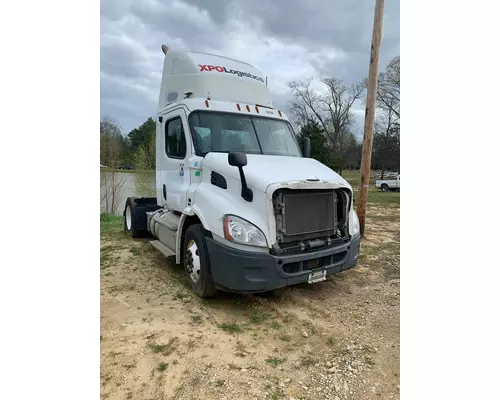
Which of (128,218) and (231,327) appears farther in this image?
(128,218)

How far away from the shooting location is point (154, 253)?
22.7ft

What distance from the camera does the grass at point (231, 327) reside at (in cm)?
372

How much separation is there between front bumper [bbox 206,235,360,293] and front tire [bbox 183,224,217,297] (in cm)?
16

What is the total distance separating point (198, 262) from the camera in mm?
4523

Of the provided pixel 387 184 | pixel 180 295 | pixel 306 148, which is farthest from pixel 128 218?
pixel 387 184

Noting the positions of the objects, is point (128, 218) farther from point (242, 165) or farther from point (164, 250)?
Answer: point (242, 165)

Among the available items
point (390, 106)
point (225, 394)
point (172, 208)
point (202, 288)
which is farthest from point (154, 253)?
point (390, 106)

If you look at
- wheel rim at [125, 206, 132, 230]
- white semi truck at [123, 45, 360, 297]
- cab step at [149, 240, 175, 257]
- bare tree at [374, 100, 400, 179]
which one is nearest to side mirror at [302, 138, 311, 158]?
white semi truck at [123, 45, 360, 297]

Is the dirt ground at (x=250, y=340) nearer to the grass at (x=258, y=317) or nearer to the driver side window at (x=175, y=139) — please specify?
the grass at (x=258, y=317)

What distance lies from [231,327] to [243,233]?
1.07 m

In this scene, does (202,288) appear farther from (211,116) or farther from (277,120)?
(277,120)

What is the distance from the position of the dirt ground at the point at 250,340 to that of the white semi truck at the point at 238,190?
1.49 ft

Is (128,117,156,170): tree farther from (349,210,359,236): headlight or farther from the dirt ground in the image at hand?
(349,210,359,236): headlight

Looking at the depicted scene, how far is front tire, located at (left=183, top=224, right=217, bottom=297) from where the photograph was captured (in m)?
4.25
